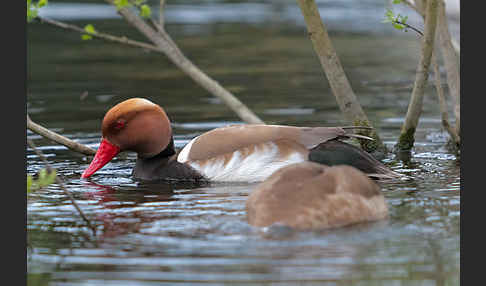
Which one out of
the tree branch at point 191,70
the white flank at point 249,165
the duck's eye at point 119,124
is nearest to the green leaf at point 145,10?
the tree branch at point 191,70

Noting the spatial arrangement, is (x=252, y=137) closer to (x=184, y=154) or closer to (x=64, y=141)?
(x=184, y=154)

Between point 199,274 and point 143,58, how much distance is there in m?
14.1

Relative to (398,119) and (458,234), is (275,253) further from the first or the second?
(398,119)

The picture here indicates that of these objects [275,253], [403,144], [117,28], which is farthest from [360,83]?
[275,253]

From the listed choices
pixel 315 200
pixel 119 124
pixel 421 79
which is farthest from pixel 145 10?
pixel 315 200

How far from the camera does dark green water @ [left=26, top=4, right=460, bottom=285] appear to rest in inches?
239

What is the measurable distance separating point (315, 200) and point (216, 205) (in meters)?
1.23

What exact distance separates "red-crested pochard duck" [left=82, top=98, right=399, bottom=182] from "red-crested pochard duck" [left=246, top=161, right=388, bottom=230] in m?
1.67

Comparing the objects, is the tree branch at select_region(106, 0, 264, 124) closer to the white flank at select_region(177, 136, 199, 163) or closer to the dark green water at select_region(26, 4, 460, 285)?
the dark green water at select_region(26, 4, 460, 285)

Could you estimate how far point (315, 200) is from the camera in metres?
7.02

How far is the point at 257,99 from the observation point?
14508 millimetres

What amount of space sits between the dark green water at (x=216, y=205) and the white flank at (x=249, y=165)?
19 centimetres

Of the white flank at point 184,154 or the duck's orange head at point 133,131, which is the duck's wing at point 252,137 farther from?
the duck's orange head at point 133,131

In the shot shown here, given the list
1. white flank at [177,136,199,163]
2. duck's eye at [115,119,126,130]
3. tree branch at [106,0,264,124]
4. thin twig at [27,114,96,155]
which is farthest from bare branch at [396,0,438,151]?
thin twig at [27,114,96,155]
